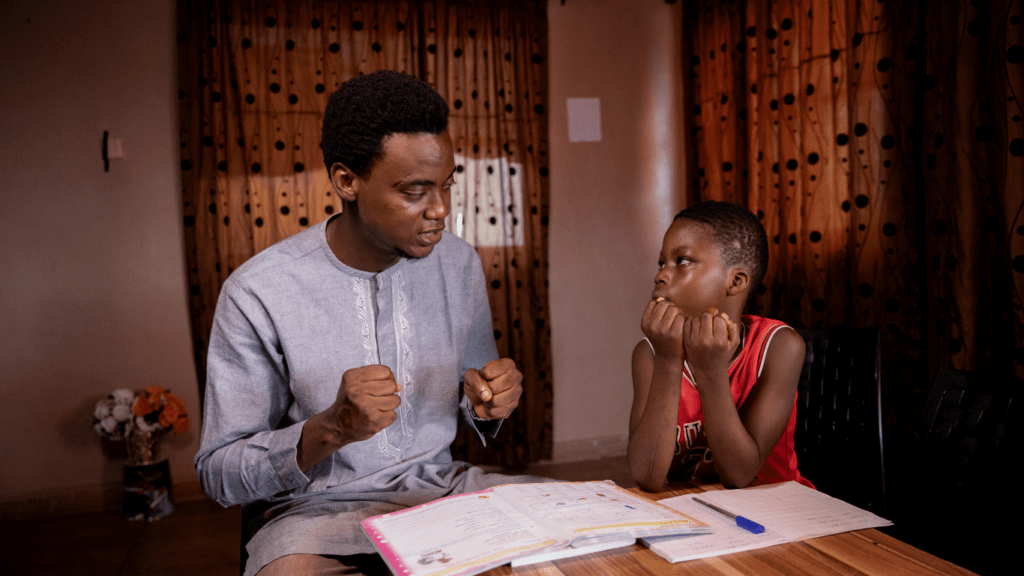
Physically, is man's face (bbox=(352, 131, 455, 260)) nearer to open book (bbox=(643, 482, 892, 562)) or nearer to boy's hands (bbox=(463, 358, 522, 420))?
boy's hands (bbox=(463, 358, 522, 420))

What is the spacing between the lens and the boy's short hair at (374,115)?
3.99ft

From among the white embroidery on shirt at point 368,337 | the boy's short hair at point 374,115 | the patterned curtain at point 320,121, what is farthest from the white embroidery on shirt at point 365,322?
the patterned curtain at point 320,121

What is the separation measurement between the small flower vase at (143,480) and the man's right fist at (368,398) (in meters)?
2.69

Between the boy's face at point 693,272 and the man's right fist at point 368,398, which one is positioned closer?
the man's right fist at point 368,398

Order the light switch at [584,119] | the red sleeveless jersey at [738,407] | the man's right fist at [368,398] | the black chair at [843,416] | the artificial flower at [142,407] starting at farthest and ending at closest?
the light switch at [584,119]
the artificial flower at [142,407]
the black chair at [843,416]
the red sleeveless jersey at [738,407]
the man's right fist at [368,398]

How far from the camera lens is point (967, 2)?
6.96ft

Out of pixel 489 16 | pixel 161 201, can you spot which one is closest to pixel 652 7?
pixel 489 16

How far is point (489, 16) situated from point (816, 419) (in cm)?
301

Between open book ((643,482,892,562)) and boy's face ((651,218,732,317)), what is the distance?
43 centimetres

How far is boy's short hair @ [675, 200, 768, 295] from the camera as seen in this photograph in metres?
1.39

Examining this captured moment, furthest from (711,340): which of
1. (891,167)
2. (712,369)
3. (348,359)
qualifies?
(891,167)

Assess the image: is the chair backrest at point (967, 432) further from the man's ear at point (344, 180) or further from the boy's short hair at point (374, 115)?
the man's ear at point (344, 180)

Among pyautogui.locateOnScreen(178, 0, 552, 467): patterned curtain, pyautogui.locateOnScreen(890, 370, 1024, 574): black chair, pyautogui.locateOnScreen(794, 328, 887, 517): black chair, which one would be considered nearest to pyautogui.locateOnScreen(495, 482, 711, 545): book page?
pyautogui.locateOnScreen(890, 370, 1024, 574): black chair

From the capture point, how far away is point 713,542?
82 cm
